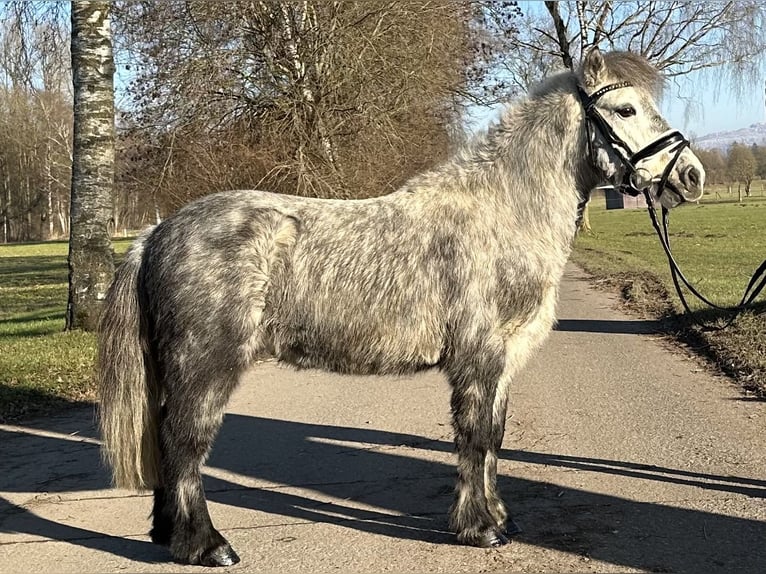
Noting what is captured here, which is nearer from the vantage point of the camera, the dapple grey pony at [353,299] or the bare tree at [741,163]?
the dapple grey pony at [353,299]

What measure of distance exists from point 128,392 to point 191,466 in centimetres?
57

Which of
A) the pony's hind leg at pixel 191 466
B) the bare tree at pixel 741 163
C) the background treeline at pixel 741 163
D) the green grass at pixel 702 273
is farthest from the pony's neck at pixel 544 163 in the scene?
the bare tree at pixel 741 163

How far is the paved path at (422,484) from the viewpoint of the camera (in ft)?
14.0

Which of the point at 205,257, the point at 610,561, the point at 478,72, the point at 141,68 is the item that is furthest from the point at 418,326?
the point at 478,72

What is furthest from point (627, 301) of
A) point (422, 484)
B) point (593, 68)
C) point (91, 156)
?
point (593, 68)

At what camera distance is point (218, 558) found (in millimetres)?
4191

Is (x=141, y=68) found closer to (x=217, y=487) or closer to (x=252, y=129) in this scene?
(x=252, y=129)

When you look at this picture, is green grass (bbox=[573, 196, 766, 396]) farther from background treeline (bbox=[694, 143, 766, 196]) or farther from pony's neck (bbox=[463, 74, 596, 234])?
background treeline (bbox=[694, 143, 766, 196])

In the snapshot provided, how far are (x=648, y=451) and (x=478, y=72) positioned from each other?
1449 cm

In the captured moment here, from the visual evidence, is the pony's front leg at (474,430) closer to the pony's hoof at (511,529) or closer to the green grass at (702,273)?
the pony's hoof at (511,529)

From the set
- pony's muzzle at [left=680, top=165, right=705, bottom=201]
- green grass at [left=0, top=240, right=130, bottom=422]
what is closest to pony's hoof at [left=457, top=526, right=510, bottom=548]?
pony's muzzle at [left=680, top=165, right=705, bottom=201]

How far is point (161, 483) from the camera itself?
4461 millimetres

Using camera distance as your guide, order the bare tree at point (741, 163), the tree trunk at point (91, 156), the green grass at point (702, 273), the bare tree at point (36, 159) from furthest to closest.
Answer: the bare tree at point (741, 163) < the bare tree at point (36, 159) < the tree trunk at point (91, 156) < the green grass at point (702, 273)

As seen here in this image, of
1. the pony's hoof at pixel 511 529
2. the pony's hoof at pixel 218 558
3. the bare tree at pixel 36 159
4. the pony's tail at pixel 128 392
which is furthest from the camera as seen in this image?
the bare tree at pixel 36 159
